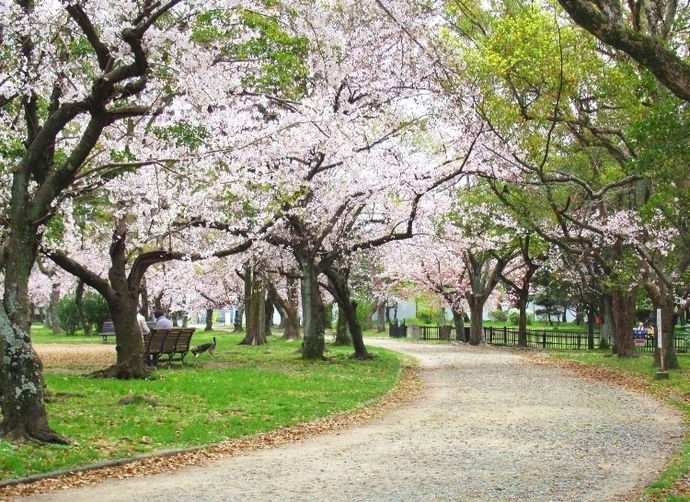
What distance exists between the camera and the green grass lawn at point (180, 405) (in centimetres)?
771

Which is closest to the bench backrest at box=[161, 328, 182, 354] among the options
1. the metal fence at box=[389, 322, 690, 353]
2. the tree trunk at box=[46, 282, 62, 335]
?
the metal fence at box=[389, 322, 690, 353]

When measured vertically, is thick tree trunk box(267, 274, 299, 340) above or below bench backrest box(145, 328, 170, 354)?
above

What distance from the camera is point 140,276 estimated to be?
15.2 meters

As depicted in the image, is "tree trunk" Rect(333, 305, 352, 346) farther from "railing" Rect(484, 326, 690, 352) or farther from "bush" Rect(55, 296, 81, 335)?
"bush" Rect(55, 296, 81, 335)

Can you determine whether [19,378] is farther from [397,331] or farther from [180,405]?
[397,331]

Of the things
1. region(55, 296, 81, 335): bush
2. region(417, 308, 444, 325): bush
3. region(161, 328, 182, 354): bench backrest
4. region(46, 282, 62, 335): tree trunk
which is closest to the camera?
region(161, 328, 182, 354): bench backrest

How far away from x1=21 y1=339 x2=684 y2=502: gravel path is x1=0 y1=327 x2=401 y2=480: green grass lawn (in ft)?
2.56

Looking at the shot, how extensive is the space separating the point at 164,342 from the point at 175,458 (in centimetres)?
948

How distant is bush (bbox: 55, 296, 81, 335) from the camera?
138ft

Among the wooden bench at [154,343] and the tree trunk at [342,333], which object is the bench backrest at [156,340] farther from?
the tree trunk at [342,333]

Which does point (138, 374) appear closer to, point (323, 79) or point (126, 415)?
point (126, 415)

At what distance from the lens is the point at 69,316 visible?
138 ft

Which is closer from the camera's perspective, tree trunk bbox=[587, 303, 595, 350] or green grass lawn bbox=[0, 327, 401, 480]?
green grass lawn bbox=[0, 327, 401, 480]

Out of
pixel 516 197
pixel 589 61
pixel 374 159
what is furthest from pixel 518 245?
pixel 589 61
